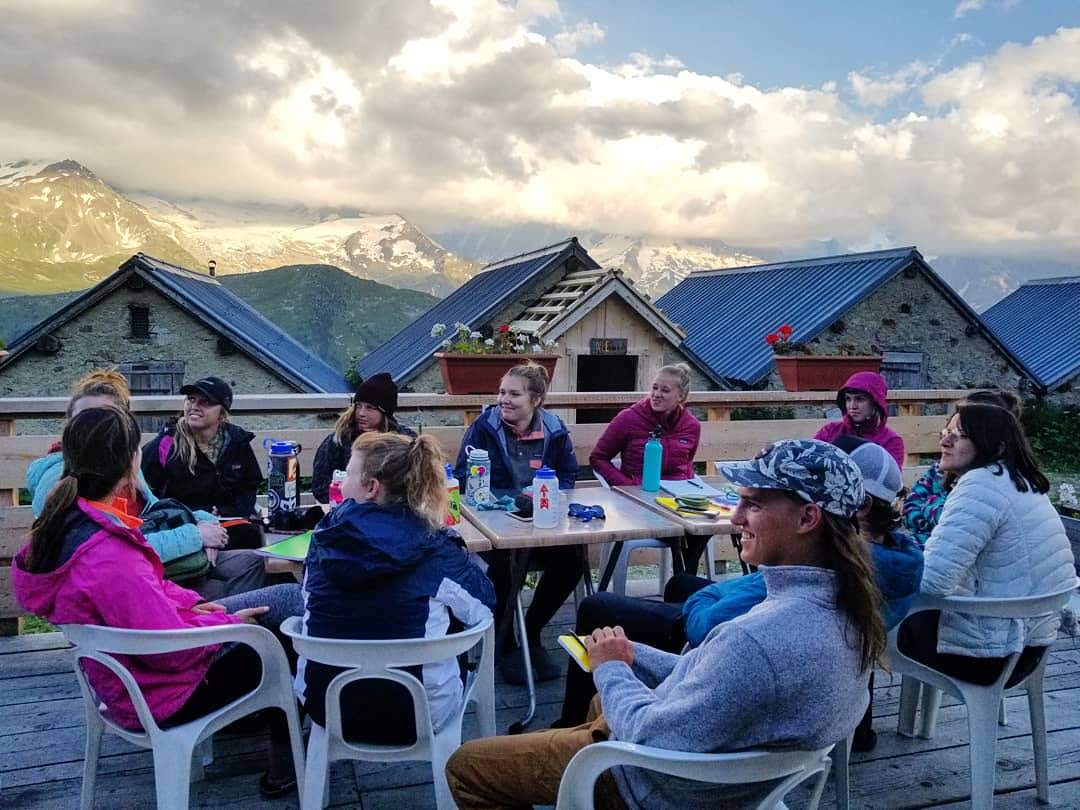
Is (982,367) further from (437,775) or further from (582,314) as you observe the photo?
(437,775)

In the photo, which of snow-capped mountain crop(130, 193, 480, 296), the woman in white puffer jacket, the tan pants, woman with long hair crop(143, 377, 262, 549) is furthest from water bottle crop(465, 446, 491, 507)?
snow-capped mountain crop(130, 193, 480, 296)

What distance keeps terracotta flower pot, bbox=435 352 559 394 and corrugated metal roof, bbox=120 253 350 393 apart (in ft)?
39.1

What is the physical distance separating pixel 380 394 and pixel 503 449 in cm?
69

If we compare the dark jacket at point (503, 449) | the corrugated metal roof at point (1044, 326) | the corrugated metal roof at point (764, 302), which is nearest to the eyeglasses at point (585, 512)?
the dark jacket at point (503, 449)

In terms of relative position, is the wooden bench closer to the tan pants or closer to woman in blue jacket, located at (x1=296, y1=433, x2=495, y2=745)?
woman in blue jacket, located at (x1=296, y1=433, x2=495, y2=745)

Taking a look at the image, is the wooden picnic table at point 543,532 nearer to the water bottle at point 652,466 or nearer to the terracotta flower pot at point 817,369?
the water bottle at point 652,466

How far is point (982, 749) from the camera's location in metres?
2.59

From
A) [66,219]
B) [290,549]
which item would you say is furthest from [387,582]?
[66,219]

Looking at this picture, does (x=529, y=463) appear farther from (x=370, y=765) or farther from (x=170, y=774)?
(x=170, y=774)

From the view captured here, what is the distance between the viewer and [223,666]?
2346mm

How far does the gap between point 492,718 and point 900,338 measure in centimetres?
1721

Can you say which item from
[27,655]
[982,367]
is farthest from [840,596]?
[982,367]

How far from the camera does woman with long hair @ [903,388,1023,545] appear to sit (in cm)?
325

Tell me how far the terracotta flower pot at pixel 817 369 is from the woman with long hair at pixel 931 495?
2580mm
